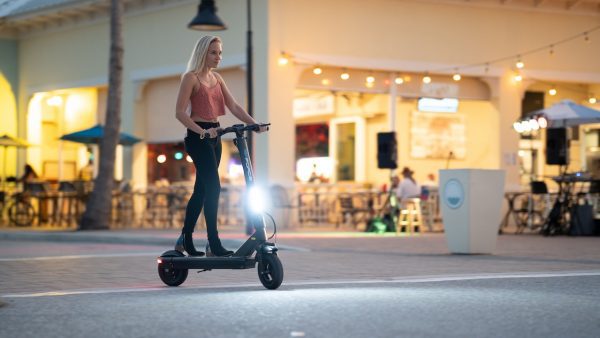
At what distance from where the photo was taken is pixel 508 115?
27969mm

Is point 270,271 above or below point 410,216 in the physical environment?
below

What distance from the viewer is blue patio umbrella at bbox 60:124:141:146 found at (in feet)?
86.0

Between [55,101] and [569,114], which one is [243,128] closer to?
[569,114]

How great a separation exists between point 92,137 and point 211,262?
17480mm

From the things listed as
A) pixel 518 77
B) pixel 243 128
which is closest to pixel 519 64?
pixel 518 77

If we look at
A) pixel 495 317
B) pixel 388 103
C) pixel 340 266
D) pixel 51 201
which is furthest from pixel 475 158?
pixel 495 317

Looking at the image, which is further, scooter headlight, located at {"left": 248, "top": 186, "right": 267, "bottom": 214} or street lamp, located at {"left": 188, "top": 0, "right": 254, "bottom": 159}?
street lamp, located at {"left": 188, "top": 0, "right": 254, "bottom": 159}

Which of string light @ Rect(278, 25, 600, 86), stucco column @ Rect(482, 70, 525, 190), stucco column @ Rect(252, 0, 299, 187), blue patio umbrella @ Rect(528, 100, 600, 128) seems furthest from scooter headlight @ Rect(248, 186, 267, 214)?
stucco column @ Rect(482, 70, 525, 190)

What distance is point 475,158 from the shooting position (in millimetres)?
28875

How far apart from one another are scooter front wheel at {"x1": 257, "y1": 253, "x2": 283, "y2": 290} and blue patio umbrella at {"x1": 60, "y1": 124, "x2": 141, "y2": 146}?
1727 cm

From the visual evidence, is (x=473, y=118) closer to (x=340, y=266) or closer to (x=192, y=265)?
(x=340, y=266)

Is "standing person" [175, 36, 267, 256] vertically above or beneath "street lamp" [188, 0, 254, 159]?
beneath

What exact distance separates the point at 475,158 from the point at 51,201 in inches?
443

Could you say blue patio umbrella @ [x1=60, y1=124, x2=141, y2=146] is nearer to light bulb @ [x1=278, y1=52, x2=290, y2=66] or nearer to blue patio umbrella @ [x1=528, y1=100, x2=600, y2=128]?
light bulb @ [x1=278, y1=52, x2=290, y2=66]
